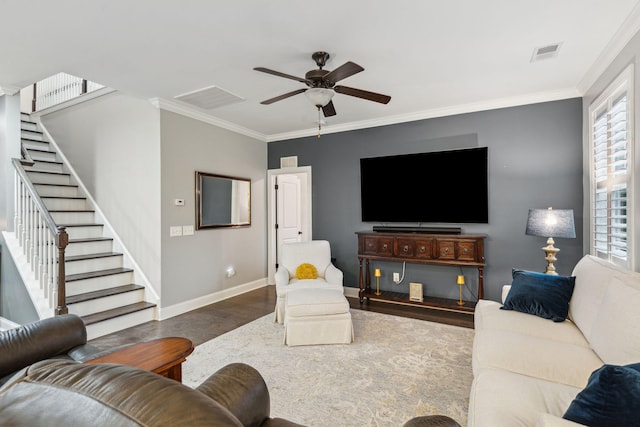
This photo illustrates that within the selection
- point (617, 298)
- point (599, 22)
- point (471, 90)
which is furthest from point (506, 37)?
point (617, 298)

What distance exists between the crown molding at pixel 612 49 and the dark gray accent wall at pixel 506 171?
41 centimetres

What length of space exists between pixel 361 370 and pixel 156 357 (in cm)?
165

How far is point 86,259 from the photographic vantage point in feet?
13.3

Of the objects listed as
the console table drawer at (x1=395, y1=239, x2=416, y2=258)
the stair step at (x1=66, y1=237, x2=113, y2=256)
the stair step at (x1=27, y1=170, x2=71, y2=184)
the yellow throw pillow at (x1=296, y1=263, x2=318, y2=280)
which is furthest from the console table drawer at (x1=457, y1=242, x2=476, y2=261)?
the stair step at (x1=27, y1=170, x2=71, y2=184)

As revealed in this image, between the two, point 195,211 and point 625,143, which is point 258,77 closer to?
point 195,211

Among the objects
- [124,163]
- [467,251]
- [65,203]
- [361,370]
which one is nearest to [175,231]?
[124,163]

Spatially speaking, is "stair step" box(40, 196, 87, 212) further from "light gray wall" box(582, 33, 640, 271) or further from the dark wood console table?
"light gray wall" box(582, 33, 640, 271)

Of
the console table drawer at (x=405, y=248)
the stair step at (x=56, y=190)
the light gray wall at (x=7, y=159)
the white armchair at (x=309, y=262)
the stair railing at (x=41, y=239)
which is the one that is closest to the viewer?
the stair railing at (x=41, y=239)

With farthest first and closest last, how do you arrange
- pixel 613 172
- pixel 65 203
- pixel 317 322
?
pixel 65 203, pixel 317 322, pixel 613 172

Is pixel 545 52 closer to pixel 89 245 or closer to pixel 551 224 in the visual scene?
pixel 551 224

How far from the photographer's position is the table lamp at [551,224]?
311 centimetres

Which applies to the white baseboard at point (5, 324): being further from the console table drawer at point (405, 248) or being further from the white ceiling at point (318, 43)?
the console table drawer at point (405, 248)

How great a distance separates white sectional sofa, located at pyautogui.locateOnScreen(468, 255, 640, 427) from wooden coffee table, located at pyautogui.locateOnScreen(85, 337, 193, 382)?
136 cm

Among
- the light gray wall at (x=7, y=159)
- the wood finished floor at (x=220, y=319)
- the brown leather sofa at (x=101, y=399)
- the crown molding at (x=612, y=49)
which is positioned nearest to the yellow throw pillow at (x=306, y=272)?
the wood finished floor at (x=220, y=319)
